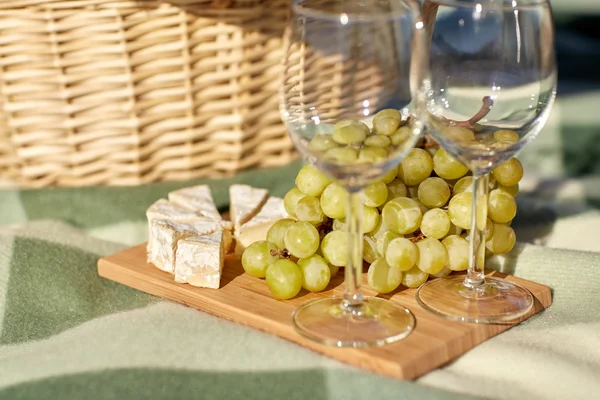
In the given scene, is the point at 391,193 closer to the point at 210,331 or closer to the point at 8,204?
the point at 210,331

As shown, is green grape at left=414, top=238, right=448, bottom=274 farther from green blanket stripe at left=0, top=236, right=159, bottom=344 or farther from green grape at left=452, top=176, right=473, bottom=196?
green blanket stripe at left=0, top=236, right=159, bottom=344

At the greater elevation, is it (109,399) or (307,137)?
(307,137)

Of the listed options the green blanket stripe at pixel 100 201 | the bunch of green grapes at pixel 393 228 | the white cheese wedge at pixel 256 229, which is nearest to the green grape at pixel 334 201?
the bunch of green grapes at pixel 393 228

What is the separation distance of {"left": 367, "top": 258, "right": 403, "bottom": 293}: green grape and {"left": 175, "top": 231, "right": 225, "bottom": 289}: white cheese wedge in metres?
0.15

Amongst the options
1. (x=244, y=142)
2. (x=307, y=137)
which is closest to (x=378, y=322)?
(x=307, y=137)

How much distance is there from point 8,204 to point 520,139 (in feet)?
2.19

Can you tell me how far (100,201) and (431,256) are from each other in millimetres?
470

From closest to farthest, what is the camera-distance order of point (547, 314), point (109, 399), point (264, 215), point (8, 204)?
point (109, 399)
point (547, 314)
point (264, 215)
point (8, 204)

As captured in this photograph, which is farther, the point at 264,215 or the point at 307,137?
the point at 264,215

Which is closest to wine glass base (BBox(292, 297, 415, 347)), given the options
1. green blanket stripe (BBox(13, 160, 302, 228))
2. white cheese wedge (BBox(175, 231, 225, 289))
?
white cheese wedge (BBox(175, 231, 225, 289))

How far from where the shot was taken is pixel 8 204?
1047 millimetres

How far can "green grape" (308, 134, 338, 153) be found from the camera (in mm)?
632

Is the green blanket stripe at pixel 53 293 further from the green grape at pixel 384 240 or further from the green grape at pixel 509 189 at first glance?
the green grape at pixel 509 189

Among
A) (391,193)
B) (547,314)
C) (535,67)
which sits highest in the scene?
(535,67)
